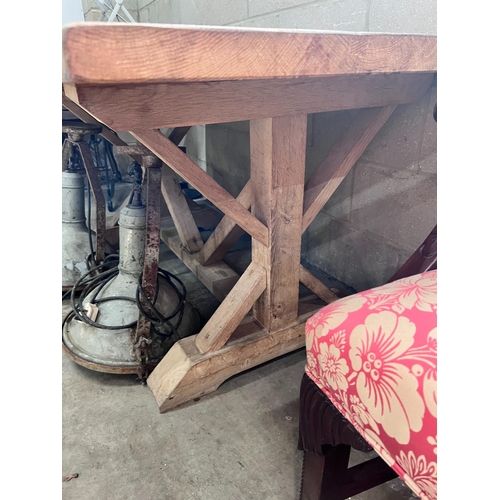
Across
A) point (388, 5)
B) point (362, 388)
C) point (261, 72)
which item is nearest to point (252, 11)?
point (388, 5)

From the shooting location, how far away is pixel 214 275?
150cm

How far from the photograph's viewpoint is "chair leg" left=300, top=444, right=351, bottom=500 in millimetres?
658

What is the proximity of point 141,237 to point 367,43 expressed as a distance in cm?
83

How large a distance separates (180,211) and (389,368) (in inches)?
49.0

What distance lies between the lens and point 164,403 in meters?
1.02

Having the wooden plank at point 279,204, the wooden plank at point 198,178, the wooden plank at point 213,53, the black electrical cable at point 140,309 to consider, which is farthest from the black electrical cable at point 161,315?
the wooden plank at point 213,53

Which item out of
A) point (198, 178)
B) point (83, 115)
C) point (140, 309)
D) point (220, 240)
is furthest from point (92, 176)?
point (198, 178)

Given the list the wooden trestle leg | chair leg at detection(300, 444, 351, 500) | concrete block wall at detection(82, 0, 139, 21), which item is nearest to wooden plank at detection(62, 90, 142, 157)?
the wooden trestle leg

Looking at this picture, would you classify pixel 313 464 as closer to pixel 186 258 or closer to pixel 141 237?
pixel 141 237

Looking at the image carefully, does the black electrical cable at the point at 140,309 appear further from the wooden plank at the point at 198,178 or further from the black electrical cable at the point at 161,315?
the wooden plank at the point at 198,178

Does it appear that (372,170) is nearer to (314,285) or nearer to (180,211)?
(314,285)

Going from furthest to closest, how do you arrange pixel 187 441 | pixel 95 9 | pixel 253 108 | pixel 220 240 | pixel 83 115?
pixel 95 9 → pixel 220 240 → pixel 83 115 → pixel 187 441 → pixel 253 108

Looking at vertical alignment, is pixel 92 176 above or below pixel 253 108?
below

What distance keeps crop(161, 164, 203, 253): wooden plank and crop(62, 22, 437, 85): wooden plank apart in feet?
3.65
